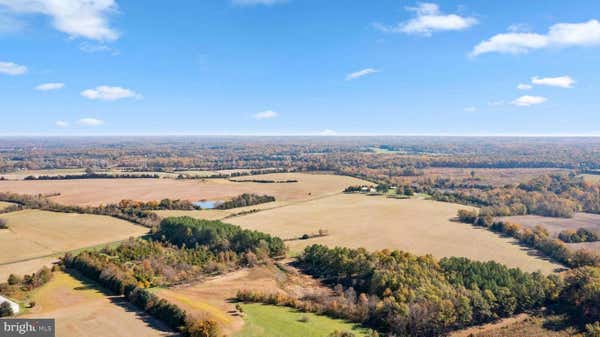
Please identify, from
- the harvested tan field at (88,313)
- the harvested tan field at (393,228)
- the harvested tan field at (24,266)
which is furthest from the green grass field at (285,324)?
the harvested tan field at (24,266)

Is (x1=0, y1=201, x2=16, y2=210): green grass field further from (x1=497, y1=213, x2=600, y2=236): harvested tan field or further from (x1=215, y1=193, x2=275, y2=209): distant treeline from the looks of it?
(x1=497, y1=213, x2=600, y2=236): harvested tan field

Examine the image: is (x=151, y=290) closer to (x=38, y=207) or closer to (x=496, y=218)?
(x=38, y=207)

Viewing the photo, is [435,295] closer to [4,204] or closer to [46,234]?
[46,234]

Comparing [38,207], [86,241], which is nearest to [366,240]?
[86,241]

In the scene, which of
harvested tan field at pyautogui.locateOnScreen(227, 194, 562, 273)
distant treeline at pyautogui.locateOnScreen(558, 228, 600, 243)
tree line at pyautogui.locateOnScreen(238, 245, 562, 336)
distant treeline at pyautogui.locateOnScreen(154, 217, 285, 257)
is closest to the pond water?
harvested tan field at pyautogui.locateOnScreen(227, 194, 562, 273)

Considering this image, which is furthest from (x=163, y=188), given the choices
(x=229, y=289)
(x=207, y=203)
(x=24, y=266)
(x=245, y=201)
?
(x=229, y=289)
